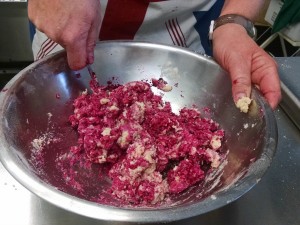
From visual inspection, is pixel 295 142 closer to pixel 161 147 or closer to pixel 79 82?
pixel 161 147

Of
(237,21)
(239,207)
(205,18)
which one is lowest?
(239,207)

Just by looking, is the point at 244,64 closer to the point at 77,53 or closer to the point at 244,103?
the point at 244,103

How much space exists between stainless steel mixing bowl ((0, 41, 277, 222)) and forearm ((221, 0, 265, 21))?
0.27 m

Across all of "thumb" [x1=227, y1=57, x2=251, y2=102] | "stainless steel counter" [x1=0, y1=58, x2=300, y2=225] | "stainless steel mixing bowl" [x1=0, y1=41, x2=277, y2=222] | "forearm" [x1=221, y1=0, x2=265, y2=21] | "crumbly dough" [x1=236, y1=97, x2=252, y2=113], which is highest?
"forearm" [x1=221, y1=0, x2=265, y2=21]

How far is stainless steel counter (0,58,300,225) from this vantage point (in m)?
0.83

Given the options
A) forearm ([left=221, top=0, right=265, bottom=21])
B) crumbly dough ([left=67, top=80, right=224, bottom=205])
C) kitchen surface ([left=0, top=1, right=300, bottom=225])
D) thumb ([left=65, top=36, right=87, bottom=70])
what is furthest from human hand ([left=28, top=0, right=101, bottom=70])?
forearm ([left=221, top=0, right=265, bottom=21])

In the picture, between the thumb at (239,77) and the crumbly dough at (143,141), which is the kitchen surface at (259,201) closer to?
the crumbly dough at (143,141)

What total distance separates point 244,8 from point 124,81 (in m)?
0.48

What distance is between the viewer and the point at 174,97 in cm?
110

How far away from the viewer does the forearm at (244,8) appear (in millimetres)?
1219

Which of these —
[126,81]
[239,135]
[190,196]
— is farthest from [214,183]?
[126,81]

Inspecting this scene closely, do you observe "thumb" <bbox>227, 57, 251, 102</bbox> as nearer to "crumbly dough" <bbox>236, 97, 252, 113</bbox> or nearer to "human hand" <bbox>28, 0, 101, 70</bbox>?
"crumbly dough" <bbox>236, 97, 252, 113</bbox>

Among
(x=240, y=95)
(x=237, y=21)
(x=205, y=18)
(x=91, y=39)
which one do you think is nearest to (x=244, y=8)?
(x=237, y=21)

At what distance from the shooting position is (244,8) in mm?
1225
